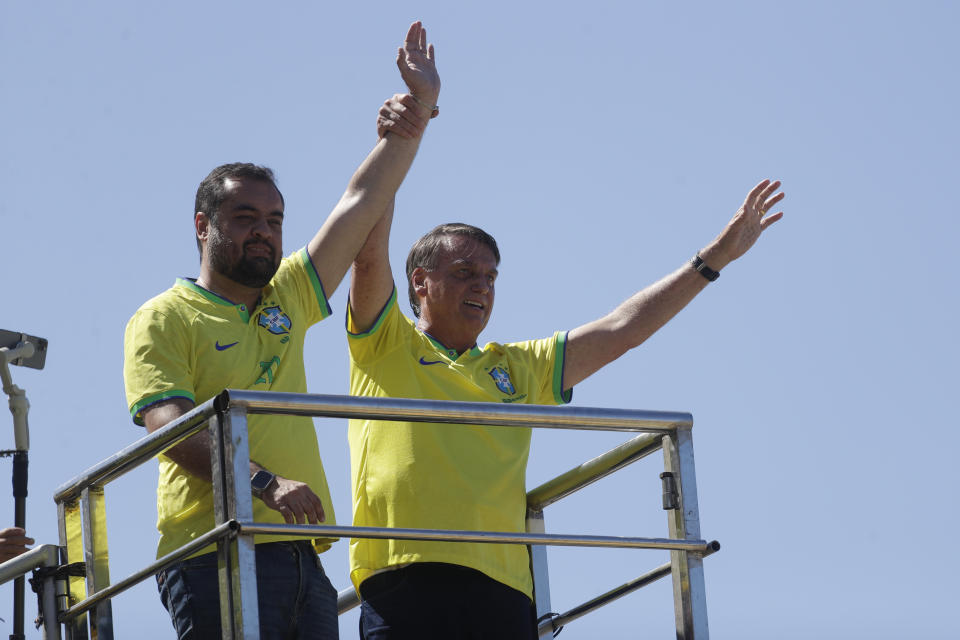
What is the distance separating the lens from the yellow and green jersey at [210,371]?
4.15m

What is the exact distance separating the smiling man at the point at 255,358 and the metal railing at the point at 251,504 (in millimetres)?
229

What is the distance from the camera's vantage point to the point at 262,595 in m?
4.02

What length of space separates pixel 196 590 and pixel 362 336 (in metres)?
1.30

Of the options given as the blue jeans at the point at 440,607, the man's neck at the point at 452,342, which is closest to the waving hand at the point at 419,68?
the man's neck at the point at 452,342

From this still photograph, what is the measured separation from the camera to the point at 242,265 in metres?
4.54

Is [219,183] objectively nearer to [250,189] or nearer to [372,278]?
[250,189]

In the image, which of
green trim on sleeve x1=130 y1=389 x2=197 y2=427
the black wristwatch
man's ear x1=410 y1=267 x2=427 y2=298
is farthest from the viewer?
man's ear x1=410 y1=267 x2=427 y2=298

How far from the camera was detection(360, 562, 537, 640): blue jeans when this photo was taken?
4668 mm

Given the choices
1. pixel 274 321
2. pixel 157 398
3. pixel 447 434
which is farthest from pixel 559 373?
pixel 157 398

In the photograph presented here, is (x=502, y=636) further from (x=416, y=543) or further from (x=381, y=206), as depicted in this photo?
(x=381, y=206)

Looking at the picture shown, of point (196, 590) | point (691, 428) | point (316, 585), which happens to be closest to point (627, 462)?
point (691, 428)

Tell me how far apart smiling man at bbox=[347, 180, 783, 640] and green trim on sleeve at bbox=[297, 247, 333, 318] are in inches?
8.5

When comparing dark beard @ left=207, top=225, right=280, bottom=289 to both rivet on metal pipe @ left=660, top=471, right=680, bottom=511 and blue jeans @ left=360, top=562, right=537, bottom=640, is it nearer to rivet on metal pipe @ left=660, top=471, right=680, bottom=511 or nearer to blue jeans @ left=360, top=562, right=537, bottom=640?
blue jeans @ left=360, top=562, right=537, bottom=640

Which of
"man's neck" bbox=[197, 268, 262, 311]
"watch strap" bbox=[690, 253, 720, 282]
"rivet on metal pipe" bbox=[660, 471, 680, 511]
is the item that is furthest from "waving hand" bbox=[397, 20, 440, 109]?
"rivet on metal pipe" bbox=[660, 471, 680, 511]
